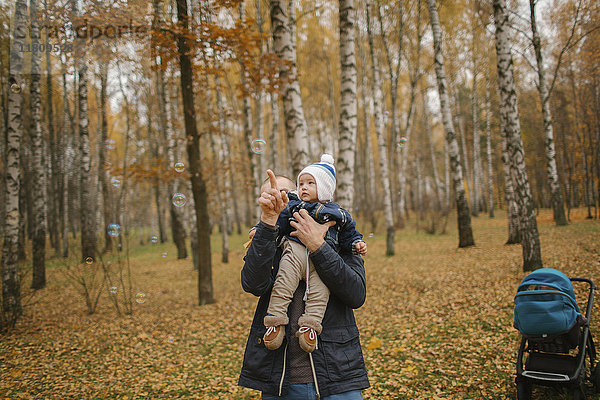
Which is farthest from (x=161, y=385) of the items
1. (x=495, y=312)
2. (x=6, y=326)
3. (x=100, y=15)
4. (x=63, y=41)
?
(x=63, y=41)

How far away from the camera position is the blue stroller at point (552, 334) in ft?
10.5

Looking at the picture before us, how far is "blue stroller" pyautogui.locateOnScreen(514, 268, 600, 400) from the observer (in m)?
3.20

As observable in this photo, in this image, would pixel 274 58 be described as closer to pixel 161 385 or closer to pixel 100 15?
pixel 100 15

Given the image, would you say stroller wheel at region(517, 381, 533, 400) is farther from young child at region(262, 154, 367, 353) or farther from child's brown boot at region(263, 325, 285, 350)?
child's brown boot at region(263, 325, 285, 350)

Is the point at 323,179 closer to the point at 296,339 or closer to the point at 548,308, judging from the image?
the point at 296,339

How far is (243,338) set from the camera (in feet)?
21.6

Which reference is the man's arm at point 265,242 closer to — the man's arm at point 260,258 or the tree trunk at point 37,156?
the man's arm at point 260,258

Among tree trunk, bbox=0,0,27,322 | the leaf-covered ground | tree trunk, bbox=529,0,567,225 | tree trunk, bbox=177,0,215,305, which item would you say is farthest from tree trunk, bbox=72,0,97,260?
tree trunk, bbox=529,0,567,225

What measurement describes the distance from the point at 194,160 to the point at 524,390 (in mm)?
7040

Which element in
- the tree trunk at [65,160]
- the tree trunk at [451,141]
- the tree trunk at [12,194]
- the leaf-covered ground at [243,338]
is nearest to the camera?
the leaf-covered ground at [243,338]

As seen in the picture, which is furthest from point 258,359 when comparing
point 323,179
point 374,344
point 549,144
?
point 549,144

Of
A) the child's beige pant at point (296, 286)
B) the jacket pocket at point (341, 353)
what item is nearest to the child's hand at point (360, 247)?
the child's beige pant at point (296, 286)

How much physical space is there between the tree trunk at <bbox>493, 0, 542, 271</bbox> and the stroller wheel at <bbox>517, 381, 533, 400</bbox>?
4.86 metres

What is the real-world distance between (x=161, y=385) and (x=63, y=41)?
25.4 feet
